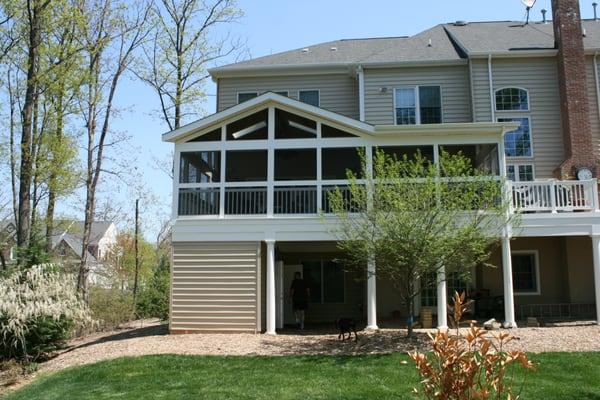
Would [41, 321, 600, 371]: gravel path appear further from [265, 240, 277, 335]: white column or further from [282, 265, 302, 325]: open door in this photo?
[282, 265, 302, 325]: open door

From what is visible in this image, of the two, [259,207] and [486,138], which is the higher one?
[486,138]

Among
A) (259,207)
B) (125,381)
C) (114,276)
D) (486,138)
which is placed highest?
(486,138)

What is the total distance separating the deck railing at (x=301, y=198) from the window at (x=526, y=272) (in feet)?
10.2

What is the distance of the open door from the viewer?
16859 millimetres

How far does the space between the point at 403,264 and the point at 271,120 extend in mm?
5505

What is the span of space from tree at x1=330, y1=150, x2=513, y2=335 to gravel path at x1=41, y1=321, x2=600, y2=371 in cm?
100

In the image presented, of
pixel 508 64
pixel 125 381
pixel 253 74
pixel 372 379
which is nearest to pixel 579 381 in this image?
pixel 372 379

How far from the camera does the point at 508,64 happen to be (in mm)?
18531

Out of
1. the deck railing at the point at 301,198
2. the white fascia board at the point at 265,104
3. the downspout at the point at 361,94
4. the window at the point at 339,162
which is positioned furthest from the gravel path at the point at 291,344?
the downspout at the point at 361,94

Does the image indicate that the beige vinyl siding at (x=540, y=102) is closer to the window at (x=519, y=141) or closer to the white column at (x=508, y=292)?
the window at (x=519, y=141)

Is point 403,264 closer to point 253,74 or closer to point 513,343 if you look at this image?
point 513,343

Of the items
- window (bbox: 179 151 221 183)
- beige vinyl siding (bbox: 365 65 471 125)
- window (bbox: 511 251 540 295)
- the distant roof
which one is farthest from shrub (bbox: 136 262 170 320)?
window (bbox: 511 251 540 295)

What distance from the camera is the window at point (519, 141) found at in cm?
1811

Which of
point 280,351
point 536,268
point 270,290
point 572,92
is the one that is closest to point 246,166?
point 270,290
